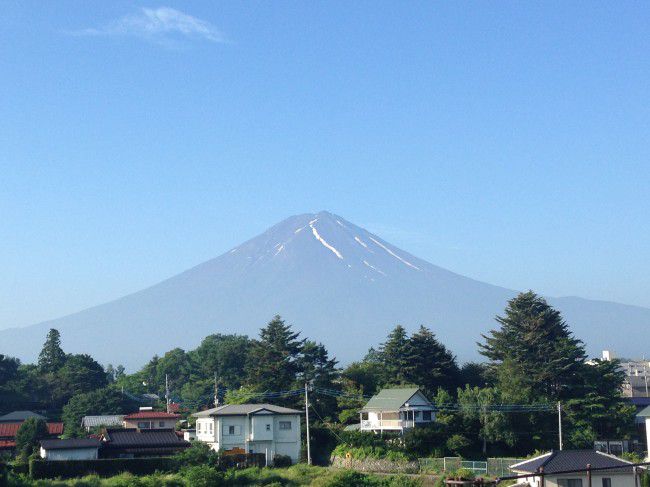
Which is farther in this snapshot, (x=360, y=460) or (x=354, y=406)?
(x=354, y=406)

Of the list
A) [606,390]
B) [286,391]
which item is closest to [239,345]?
[286,391]

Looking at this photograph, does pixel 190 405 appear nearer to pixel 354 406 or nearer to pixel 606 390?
pixel 354 406

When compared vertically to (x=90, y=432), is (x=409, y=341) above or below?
above

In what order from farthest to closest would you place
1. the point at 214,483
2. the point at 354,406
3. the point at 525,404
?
the point at 354,406 → the point at 525,404 → the point at 214,483

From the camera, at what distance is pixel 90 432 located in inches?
2351

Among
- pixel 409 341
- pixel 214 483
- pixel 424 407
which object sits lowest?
pixel 214 483

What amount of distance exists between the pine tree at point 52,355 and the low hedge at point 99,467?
41897 millimetres

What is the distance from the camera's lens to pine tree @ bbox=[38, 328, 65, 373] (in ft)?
276

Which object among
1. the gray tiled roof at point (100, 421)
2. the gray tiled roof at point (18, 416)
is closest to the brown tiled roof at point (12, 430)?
the gray tiled roof at point (100, 421)

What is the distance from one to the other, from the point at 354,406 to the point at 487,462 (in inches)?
590

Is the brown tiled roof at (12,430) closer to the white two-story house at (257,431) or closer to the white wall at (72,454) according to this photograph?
the white wall at (72,454)

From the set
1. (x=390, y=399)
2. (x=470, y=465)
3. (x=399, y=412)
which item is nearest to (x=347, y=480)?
(x=470, y=465)

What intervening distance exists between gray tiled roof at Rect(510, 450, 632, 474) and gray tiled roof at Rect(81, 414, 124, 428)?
35868mm

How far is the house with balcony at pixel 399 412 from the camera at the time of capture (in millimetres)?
50281
